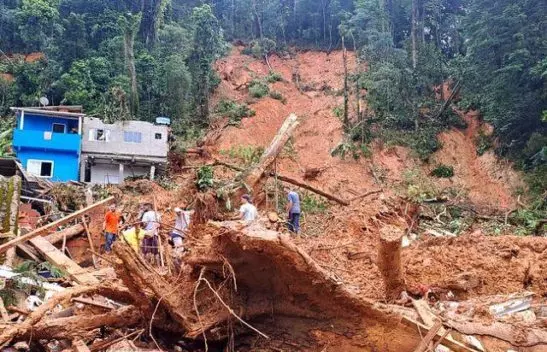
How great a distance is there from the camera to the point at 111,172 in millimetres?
29375

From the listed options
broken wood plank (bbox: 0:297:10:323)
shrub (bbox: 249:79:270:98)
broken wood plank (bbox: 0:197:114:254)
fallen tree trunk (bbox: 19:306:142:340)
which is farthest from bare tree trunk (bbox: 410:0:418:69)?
broken wood plank (bbox: 0:297:10:323)

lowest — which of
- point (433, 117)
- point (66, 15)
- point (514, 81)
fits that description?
point (433, 117)

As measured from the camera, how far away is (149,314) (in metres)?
5.18

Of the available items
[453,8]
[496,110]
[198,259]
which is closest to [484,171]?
[496,110]

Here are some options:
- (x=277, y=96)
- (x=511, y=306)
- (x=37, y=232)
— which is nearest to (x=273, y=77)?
(x=277, y=96)

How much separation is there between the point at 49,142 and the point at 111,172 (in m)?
3.83

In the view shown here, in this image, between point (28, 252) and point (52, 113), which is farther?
point (52, 113)

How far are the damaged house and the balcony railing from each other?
0.79m

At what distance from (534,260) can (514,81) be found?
19.0 m

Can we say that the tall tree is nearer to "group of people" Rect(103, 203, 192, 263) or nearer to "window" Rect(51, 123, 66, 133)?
"window" Rect(51, 123, 66, 133)

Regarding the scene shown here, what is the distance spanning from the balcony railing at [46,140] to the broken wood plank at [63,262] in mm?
16981

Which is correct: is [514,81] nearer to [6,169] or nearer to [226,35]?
[6,169]

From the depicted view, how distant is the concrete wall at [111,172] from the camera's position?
29000 millimetres

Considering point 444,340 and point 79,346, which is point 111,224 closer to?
point 79,346
